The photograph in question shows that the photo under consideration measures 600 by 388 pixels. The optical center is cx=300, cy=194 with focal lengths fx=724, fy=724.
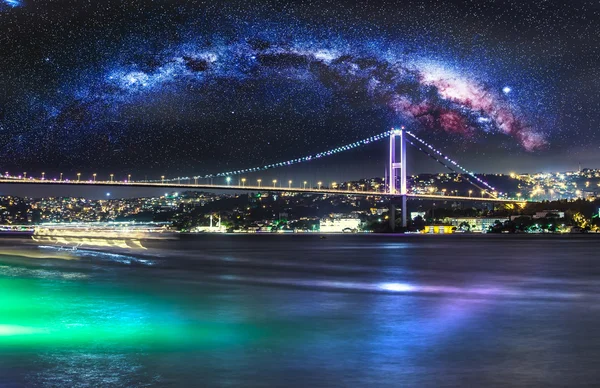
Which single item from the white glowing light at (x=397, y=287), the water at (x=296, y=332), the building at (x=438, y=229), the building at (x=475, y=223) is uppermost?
the building at (x=475, y=223)

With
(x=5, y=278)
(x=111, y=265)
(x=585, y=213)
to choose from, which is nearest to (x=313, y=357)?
(x=5, y=278)

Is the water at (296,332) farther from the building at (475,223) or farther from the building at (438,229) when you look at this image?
the building at (475,223)

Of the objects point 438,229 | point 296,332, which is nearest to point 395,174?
point 438,229

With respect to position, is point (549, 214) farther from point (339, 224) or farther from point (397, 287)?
point (397, 287)

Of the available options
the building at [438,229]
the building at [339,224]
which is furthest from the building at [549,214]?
the building at [339,224]

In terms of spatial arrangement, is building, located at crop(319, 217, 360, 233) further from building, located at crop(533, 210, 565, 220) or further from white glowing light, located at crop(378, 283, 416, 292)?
white glowing light, located at crop(378, 283, 416, 292)

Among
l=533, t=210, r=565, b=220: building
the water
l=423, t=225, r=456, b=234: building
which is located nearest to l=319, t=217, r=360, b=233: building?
l=423, t=225, r=456, b=234: building

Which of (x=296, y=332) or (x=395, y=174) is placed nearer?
(x=296, y=332)

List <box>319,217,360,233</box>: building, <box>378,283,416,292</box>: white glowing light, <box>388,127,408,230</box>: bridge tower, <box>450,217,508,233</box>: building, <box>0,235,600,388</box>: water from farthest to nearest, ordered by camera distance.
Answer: <box>319,217,360,233</box>: building, <box>450,217,508,233</box>: building, <box>388,127,408,230</box>: bridge tower, <box>378,283,416,292</box>: white glowing light, <box>0,235,600,388</box>: water

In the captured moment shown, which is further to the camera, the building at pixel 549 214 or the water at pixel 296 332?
the building at pixel 549 214
